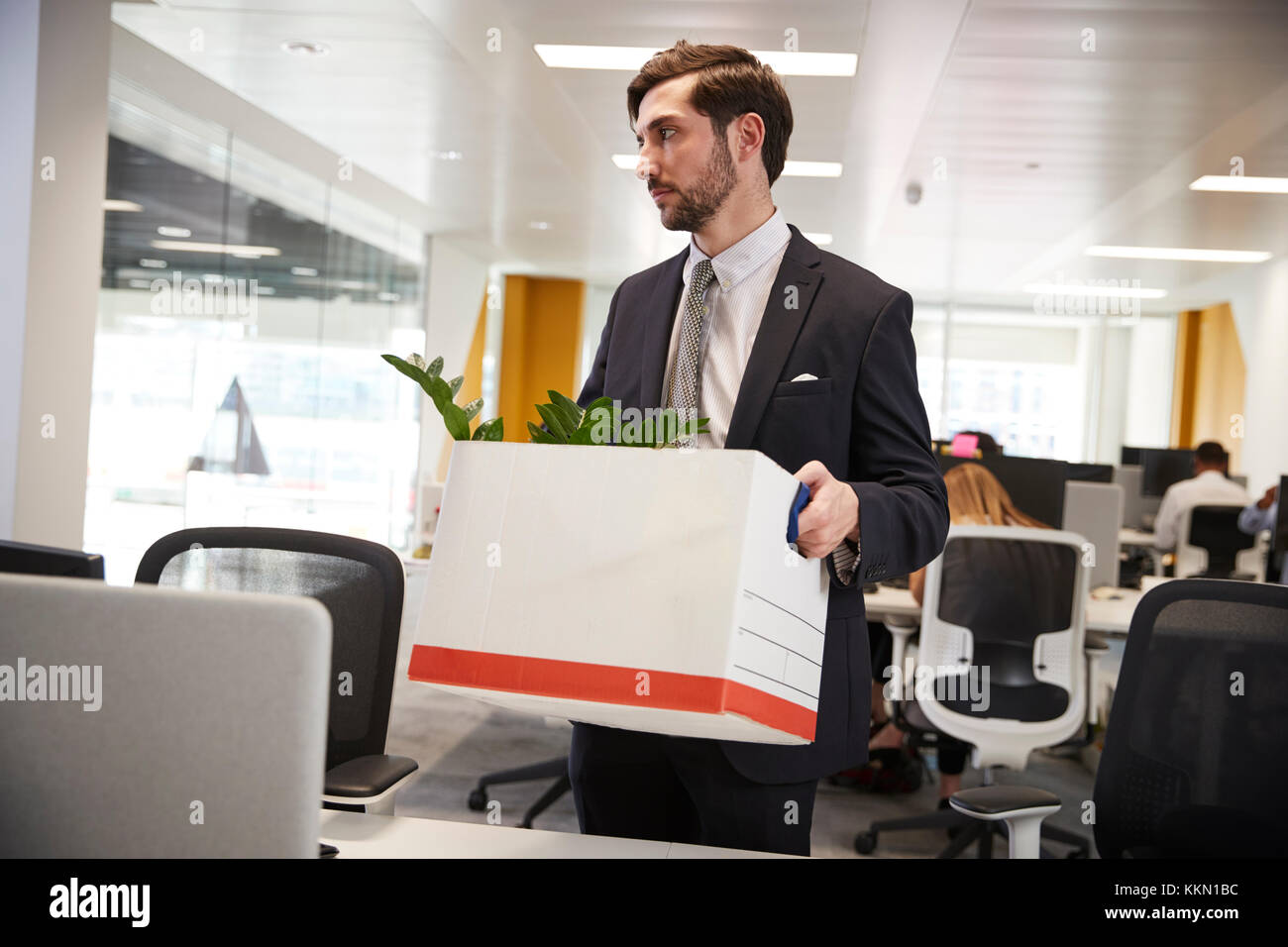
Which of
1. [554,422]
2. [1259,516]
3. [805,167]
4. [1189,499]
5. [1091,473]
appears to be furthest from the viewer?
[805,167]

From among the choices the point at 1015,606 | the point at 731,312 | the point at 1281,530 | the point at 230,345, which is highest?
the point at 230,345

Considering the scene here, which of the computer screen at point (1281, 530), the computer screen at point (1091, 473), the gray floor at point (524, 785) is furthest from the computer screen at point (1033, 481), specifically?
the computer screen at point (1091, 473)

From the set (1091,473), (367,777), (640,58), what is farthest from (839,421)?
(1091,473)

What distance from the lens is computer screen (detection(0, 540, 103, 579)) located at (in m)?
1.12

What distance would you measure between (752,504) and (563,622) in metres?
0.20

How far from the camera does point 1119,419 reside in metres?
13.9

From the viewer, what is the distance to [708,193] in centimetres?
128

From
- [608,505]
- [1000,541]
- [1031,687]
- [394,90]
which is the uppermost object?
[394,90]

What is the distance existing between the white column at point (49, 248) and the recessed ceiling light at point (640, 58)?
2031 mm

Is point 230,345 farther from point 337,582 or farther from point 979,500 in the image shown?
point 337,582

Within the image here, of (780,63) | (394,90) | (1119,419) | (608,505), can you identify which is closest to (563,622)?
(608,505)

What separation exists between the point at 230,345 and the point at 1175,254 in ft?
26.0

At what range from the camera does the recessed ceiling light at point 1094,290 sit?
11734 mm
